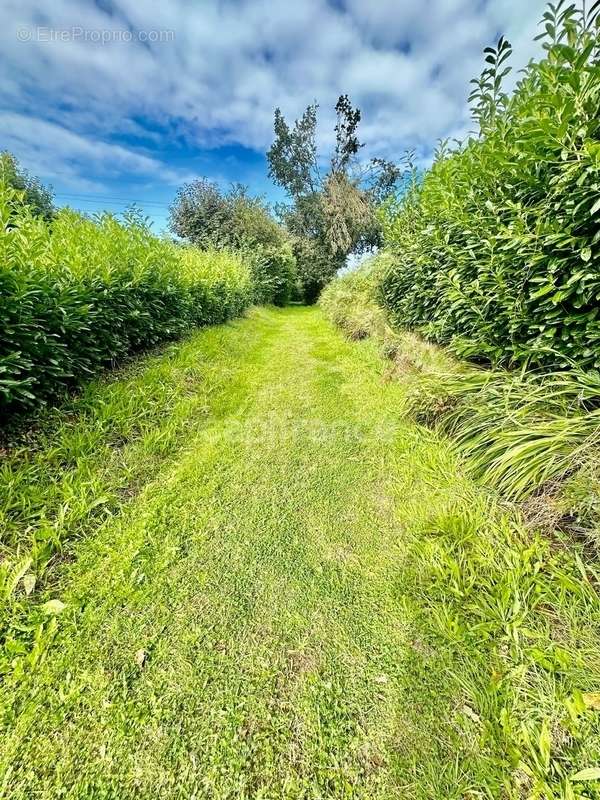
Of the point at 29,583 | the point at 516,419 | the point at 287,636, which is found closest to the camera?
the point at 287,636

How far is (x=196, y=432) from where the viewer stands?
324cm

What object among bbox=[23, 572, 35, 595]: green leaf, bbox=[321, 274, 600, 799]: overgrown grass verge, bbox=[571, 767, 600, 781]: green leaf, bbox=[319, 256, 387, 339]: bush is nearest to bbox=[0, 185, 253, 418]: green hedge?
bbox=[23, 572, 35, 595]: green leaf

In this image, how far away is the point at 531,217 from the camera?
2.23 metres

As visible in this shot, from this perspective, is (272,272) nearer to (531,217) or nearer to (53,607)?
(531,217)

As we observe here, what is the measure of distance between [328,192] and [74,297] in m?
19.0

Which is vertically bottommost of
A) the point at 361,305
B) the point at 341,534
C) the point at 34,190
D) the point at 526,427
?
the point at 341,534

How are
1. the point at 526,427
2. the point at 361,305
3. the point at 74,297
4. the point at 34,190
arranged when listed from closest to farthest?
the point at 526,427
the point at 74,297
the point at 361,305
the point at 34,190

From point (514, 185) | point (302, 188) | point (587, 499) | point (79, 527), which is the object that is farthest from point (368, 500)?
point (302, 188)

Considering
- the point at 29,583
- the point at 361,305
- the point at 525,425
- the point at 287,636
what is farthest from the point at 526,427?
the point at 361,305

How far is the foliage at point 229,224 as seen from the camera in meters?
13.9

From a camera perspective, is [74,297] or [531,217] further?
[74,297]

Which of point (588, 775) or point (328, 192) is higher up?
point (328, 192)

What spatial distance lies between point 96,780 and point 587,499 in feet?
→ 7.32

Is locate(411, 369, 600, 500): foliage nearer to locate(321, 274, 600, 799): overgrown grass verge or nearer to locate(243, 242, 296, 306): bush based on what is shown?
locate(321, 274, 600, 799): overgrown grass verge
